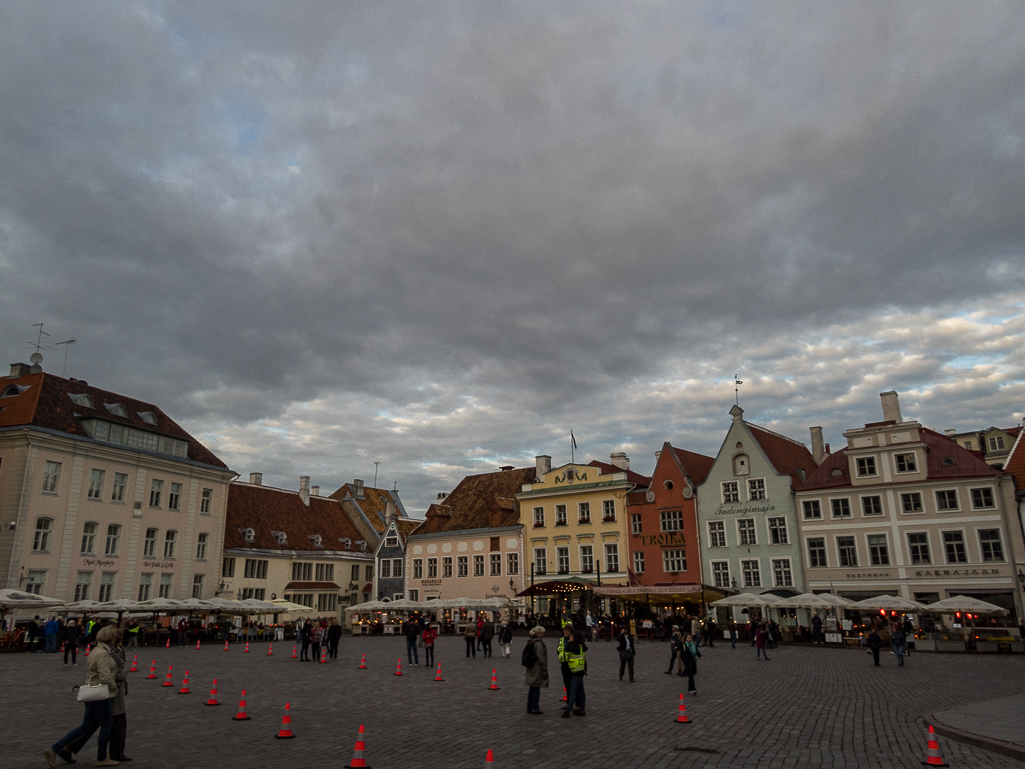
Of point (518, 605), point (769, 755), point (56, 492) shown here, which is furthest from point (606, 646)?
point (56, 492)

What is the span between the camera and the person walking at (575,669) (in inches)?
558

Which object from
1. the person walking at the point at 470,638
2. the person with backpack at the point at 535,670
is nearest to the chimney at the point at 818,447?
the person walking at the point at 470,638

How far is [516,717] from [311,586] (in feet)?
175

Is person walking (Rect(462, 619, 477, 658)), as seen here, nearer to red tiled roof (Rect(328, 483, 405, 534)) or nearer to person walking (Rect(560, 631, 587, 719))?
person walking (Rect(560, 631, 587, 719))

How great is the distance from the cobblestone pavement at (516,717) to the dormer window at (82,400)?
89.3 ft

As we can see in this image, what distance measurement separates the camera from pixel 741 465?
1989 inches

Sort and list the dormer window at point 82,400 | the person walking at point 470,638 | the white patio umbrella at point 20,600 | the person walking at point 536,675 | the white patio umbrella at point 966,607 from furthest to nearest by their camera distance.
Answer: the dormer window at point 82,400, the white patio umbrella at point 20,600, the white patio umbrella at point 966,607, the person walking at point 470,638, the person walking at point 536,675

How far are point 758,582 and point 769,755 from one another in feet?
130

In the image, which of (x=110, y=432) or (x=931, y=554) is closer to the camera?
(x=931, y=554)

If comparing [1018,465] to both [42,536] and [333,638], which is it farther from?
[42,536]

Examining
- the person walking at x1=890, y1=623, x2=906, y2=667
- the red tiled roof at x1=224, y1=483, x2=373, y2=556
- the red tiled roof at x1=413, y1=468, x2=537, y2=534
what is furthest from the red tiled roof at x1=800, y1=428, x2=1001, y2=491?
the red tiled roof at x1=224, y1=483, x2=373, y2=556

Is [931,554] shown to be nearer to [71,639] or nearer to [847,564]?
[847,564]

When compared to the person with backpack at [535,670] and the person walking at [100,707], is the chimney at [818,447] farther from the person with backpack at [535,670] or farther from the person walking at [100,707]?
the person walking at [100,707]

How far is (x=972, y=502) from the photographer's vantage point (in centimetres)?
4138
